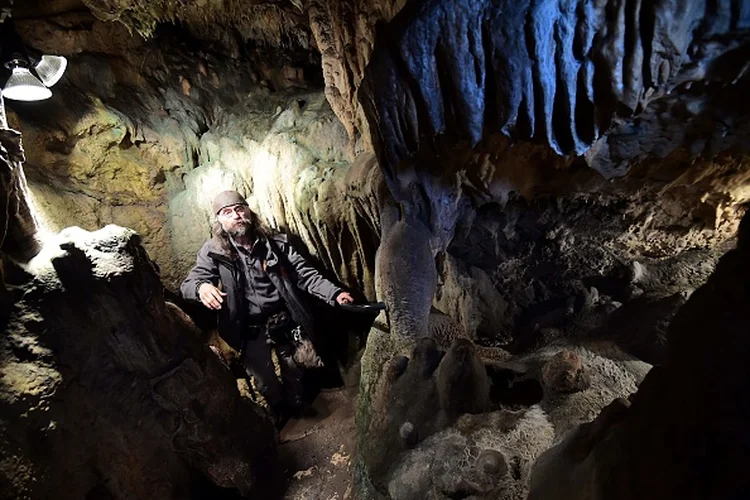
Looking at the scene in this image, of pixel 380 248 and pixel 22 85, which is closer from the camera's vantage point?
pixel 22 85

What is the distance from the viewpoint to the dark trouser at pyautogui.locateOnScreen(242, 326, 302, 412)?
14.2 ft

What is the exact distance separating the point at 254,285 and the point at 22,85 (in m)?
2.39

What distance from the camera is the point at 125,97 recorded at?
5.19 metres

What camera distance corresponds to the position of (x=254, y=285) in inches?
163

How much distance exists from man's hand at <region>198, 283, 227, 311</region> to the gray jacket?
0.62 feet

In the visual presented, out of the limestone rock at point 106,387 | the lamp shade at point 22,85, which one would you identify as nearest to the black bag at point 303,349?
the limestone rock at point 106,387

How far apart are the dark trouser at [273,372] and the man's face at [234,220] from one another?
1082mm

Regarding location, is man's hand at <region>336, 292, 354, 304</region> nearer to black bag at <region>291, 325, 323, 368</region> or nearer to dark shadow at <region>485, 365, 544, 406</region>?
black bag at <region>291, 325, 323, 368</region>

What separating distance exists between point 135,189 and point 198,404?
344cm

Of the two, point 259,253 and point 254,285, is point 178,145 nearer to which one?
point 259,253

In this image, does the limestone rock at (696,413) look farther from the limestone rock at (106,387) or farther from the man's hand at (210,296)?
the man's hand at (210,296)

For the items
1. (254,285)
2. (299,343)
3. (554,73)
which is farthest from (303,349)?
(554,73)

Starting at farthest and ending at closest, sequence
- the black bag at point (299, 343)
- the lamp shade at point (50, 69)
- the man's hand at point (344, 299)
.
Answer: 1. the black bag at point (299, 343)
2. the lamp shade at point (50, 69)
3. the man's hand at point (344, 299)

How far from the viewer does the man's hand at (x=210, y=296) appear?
3.63 metres
